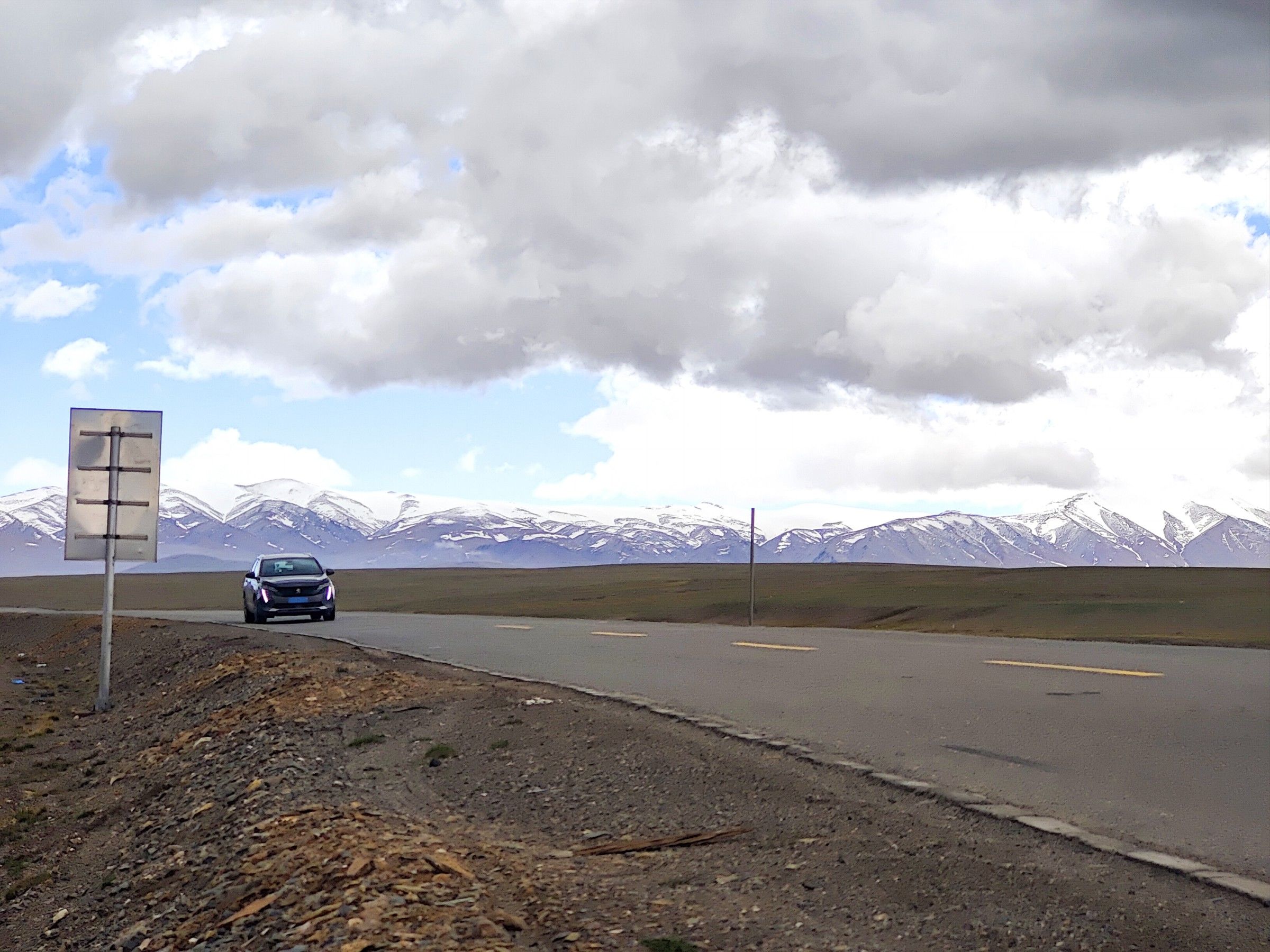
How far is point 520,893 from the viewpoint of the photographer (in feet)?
22.1

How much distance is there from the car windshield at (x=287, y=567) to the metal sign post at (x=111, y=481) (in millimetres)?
17505

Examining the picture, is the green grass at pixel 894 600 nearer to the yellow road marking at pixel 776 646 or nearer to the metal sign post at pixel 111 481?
the yellow road marking at pixel 776 646

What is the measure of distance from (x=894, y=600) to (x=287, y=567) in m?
39.4

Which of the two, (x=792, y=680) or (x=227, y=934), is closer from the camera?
(x=227, y=934)

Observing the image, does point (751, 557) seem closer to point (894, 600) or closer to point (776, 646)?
point (776, 646)

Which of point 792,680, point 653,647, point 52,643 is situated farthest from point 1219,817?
point 52,643

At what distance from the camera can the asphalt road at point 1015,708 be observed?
334 inches

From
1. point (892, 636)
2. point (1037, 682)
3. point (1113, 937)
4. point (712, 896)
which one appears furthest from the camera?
point (892, 636)

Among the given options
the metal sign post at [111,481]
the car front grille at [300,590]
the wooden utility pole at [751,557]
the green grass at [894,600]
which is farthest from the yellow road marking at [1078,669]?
the car front grille at [300,590]

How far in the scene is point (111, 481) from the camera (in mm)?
17312

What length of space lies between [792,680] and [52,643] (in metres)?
27.8

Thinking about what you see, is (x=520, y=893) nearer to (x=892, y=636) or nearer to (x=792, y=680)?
(x=792, y=680)

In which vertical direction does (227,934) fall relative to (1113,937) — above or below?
below

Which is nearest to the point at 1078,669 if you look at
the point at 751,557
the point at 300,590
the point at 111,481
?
the point at 111,481
